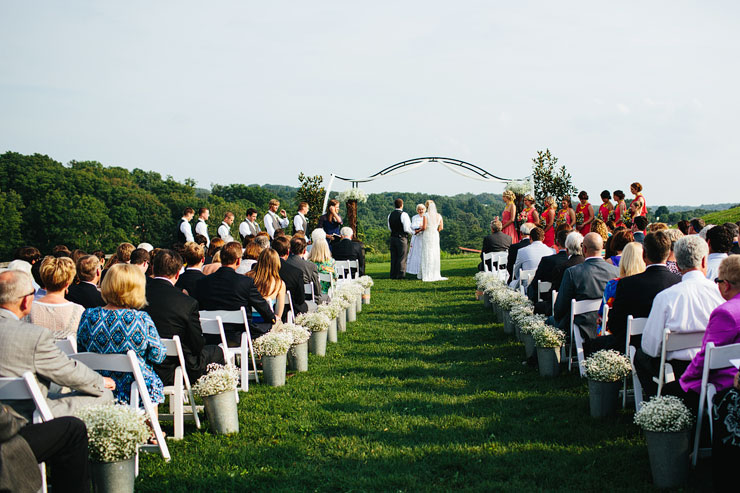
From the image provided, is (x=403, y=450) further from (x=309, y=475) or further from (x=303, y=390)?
(x=303, y=390)

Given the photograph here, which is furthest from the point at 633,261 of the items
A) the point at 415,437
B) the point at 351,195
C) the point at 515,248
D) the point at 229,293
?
the point at 351,195

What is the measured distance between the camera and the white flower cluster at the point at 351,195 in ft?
60.6

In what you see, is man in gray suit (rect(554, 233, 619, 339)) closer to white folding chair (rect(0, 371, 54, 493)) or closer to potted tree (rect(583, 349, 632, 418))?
potted tree (rect(583, 349, 632, 418))

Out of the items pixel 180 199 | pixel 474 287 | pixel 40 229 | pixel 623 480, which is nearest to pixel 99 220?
pixel 40 229

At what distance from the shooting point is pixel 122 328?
415cm

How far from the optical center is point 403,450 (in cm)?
436

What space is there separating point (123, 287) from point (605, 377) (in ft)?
12.5

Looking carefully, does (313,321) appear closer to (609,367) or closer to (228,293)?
(228,293)

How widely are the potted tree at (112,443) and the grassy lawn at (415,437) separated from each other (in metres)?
0.42

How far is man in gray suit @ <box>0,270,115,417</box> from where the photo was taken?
330cm

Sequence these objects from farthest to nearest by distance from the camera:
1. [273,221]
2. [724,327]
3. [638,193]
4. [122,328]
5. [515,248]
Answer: [273,221]
[638,193]
[515,248]
[122,328]
[724,327]

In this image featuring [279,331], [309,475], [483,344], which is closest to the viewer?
[309,475]

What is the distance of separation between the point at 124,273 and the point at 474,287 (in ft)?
37.6

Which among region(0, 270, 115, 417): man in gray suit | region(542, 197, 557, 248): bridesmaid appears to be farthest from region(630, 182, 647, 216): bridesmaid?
region(0, 270, 115, 417): man in gray suit
